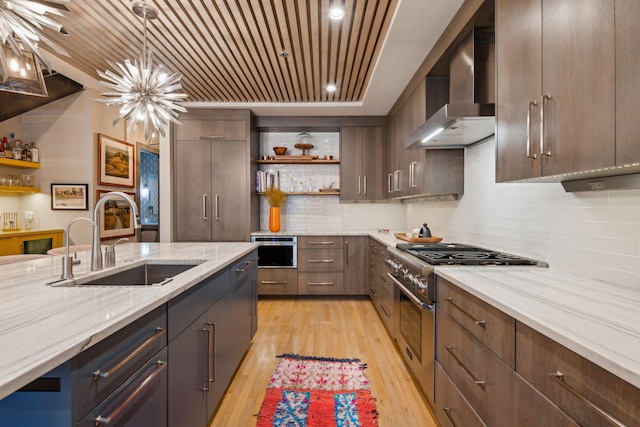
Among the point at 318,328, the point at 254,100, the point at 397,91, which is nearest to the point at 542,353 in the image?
the point at 318,328

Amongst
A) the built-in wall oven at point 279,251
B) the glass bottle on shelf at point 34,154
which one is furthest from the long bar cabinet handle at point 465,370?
the glass bottle on shelf at point 34,154

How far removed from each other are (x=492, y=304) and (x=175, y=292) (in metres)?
1.21

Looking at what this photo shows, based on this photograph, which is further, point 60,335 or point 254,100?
point 254,100

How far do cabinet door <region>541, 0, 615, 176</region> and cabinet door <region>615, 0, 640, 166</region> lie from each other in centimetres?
2

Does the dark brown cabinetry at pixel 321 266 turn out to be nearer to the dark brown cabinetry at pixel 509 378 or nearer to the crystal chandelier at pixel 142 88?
the crystal chandelier at pixel 142 88

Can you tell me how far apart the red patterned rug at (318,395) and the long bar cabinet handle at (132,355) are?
1067 millimetres

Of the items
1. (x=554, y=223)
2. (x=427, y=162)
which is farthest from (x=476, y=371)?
(x=427, y=162)

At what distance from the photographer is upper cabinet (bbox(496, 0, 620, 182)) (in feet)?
3.27

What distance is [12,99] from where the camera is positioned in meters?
4.10

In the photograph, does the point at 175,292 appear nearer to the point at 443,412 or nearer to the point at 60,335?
the point at 60,335

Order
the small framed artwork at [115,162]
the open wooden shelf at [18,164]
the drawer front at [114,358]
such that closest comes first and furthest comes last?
the drawer front at [114,358], the open wooden shelf at [18,164], the small framed artwork at [115,162]

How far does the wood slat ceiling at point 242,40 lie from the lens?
241 cm

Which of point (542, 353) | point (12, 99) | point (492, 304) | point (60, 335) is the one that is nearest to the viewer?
point (60, 335)

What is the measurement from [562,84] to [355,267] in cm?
350
